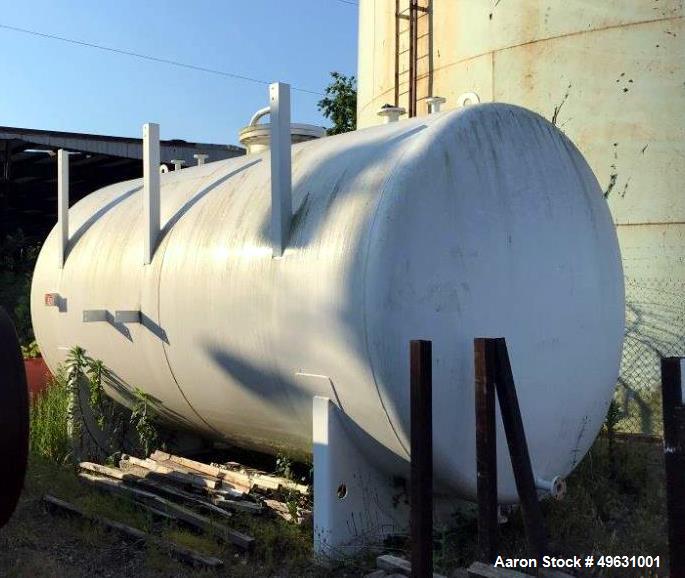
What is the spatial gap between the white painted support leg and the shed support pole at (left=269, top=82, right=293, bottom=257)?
0.96 metres

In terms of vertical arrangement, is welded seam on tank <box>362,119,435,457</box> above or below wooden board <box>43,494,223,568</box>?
above

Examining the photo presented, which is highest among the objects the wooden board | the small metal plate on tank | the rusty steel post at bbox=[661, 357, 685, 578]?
the small metal plate on tank

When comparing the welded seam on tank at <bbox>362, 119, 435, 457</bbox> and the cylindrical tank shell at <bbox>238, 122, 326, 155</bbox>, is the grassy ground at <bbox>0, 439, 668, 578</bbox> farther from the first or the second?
the cylindrical tank shell at <bbox>238, 122, 326, 155</bbox>

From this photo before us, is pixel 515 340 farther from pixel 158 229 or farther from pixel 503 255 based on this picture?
pixel 158 229

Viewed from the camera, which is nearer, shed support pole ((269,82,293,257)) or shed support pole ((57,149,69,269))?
shed support pole ((269,82,293,257))

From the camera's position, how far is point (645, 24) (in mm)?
8156

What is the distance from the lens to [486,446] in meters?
3.82

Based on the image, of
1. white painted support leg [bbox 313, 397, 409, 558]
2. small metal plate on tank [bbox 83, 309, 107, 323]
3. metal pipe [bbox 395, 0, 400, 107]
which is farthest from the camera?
metal pipe [bbox 395, 0, 400, 107]

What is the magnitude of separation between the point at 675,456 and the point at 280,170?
2.57 metres

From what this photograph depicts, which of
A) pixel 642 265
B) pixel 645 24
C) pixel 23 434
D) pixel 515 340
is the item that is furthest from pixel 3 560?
pixel 645 24

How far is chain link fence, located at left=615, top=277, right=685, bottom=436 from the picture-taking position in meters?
7.98

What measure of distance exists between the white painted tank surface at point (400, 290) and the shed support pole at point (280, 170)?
8cm

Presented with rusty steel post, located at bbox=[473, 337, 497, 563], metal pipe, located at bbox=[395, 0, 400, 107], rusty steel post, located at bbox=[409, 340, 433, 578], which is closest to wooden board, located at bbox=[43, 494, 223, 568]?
rusty steel post, located at bbox=[409, 340, 433, 578]

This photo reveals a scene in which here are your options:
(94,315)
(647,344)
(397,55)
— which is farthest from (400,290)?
(397,55)
